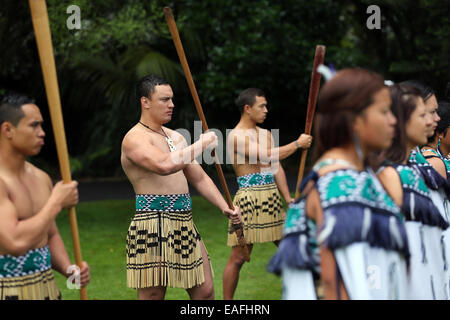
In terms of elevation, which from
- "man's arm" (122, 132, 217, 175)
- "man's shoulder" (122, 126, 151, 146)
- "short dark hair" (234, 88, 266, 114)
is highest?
"short dark hair" (234, 88, 266, 114)

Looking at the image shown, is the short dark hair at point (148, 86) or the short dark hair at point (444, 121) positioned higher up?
the short dark hair at point (148, 86)

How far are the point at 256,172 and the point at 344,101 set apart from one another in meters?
3.91

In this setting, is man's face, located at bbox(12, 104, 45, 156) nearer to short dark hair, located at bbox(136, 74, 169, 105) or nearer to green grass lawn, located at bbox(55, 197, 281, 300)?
short dark hair, located at bbox(136, 74, 169, 105)

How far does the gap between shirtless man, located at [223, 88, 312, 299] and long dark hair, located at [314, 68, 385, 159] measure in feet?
11.9

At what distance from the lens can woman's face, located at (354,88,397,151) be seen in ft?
8.36

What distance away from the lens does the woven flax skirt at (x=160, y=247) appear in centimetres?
456

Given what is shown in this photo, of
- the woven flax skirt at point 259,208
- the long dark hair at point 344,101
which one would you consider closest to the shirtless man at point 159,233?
the woven flax skirt at point 259,208

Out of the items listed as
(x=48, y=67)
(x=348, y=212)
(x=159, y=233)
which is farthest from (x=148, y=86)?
(x=348, y=212)

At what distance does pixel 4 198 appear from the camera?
2.88 metres

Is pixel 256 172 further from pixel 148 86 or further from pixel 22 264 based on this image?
pixel 22 264

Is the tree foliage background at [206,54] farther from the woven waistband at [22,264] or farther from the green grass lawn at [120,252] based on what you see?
the woven waistband at [22,264]

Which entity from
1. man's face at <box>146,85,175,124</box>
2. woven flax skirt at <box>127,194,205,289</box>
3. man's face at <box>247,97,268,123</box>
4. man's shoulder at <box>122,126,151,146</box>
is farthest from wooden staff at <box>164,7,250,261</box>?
man's face at <box>247,97,268,123</box>
